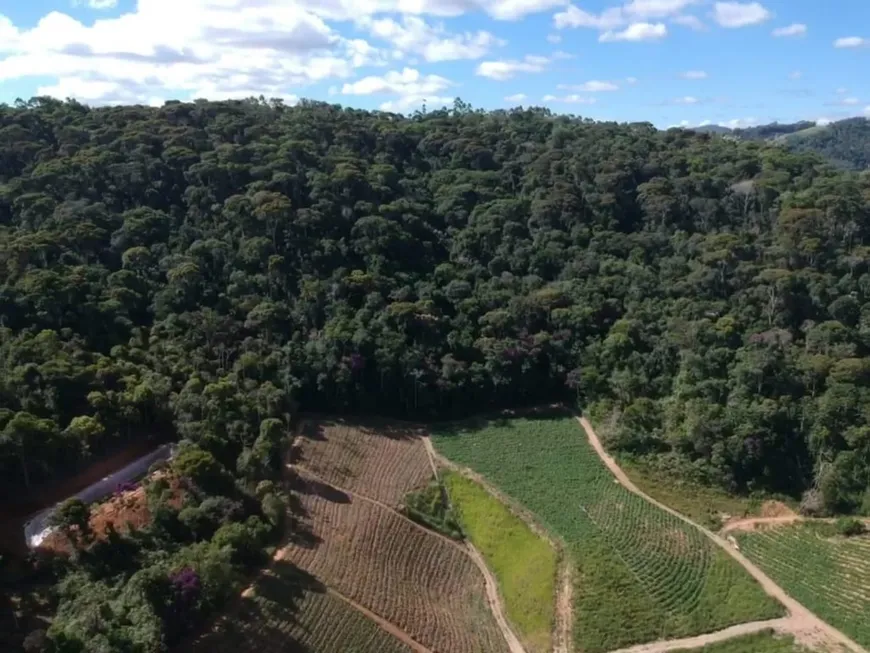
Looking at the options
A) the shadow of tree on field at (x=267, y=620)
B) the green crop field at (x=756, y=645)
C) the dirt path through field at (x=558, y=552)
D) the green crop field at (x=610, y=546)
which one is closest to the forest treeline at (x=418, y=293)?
the green crop field at (x=610, y=546)

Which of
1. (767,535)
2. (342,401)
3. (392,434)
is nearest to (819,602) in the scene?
(767,535)

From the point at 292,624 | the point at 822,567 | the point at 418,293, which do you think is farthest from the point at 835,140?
the point at 292,624

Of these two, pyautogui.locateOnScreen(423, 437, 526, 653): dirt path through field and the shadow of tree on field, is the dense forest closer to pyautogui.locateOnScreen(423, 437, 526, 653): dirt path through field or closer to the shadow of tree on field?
the shadow of tree on field

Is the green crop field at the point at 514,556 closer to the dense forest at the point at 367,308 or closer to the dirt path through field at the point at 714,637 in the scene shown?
the dirt path through field at the point at 714,637

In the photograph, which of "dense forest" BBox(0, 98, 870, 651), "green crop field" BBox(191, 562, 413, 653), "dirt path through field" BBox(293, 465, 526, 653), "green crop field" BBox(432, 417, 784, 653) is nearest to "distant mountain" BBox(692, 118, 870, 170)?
"dense forest" BBox(0, 98, 870, 651)

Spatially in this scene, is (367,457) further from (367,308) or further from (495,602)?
(495,602)

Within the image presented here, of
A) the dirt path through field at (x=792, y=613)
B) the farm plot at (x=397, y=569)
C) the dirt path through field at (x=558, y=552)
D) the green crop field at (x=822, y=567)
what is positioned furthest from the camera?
the green crop field at (x=822, y=567)
